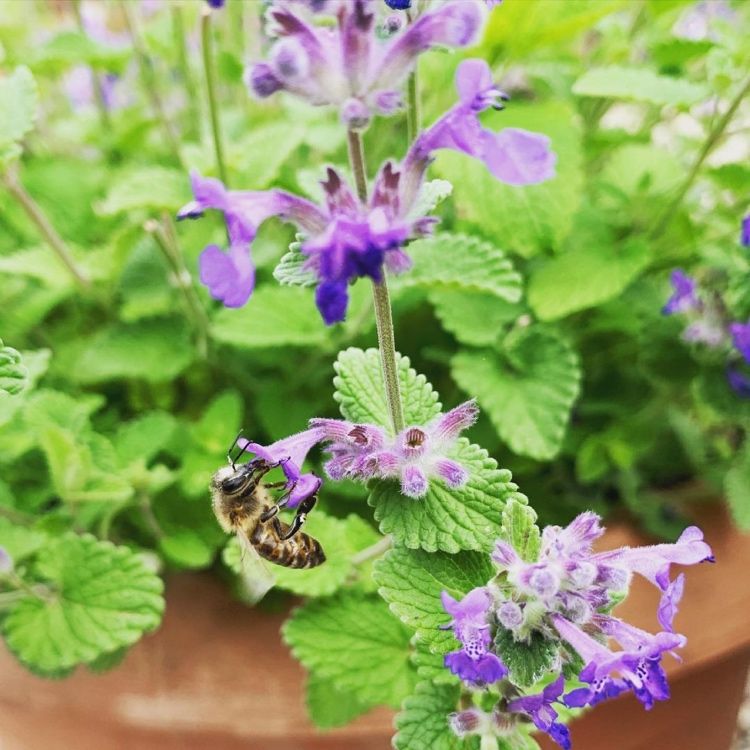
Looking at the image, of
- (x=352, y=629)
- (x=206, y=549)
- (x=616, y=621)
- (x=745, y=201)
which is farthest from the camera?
(x=745, y=201)

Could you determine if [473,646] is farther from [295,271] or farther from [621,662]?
[295,271]

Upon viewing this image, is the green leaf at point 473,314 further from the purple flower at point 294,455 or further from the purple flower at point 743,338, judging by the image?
the purple flower at point 294,455

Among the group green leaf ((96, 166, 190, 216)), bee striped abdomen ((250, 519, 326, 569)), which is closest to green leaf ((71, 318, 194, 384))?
green leaf ((96, 166, 190, 216))

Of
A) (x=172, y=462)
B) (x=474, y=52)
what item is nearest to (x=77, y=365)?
(x=172, y=462)

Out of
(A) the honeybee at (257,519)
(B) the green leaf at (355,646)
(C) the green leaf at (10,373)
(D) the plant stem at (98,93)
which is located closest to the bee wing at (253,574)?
(A) the honeybee at (257,519)

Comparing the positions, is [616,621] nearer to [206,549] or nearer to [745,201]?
[206,549]

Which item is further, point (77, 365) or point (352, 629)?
point (77, 365)

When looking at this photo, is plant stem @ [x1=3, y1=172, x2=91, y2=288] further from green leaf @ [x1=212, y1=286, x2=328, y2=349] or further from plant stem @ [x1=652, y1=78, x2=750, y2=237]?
plant stem @ [x1=652, y1=78, x2=750, y2=237]
